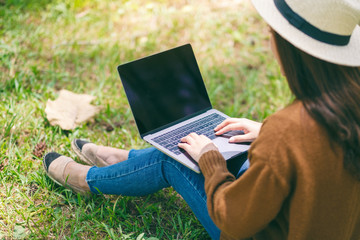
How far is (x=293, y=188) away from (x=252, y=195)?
144mm

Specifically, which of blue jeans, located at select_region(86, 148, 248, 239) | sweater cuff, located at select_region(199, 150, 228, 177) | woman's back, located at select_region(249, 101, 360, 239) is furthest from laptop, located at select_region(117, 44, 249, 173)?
woman's back, located at select_region(249, 101, 360, 239)

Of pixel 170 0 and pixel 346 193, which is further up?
pixel 170 0

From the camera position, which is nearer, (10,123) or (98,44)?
(10,123)

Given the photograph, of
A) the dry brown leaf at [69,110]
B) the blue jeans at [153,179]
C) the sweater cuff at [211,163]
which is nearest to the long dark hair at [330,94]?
the sweater cuff at [211,163]

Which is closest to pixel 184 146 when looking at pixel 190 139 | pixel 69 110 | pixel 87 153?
pixel 190 139

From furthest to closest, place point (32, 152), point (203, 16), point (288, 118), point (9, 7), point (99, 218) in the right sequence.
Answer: point (203, 16) < point (9, 7) < point (32, 152) < point (99, 218) < point (288, 118)

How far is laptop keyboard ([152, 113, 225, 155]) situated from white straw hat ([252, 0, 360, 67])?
2.53ft

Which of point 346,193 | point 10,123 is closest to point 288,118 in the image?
point 346,193

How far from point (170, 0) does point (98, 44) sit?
1.14 meters

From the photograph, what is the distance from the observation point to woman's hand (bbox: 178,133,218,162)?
1.68 meters

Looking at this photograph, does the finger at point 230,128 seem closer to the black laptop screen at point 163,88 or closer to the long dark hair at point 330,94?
→ the black laptop screen at point 163,88

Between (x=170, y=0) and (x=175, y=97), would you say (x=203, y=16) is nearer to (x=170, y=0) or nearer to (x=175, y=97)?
(x=170, y=0)

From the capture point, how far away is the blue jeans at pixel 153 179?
5.87 feet

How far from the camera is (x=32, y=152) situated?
8.29ft
